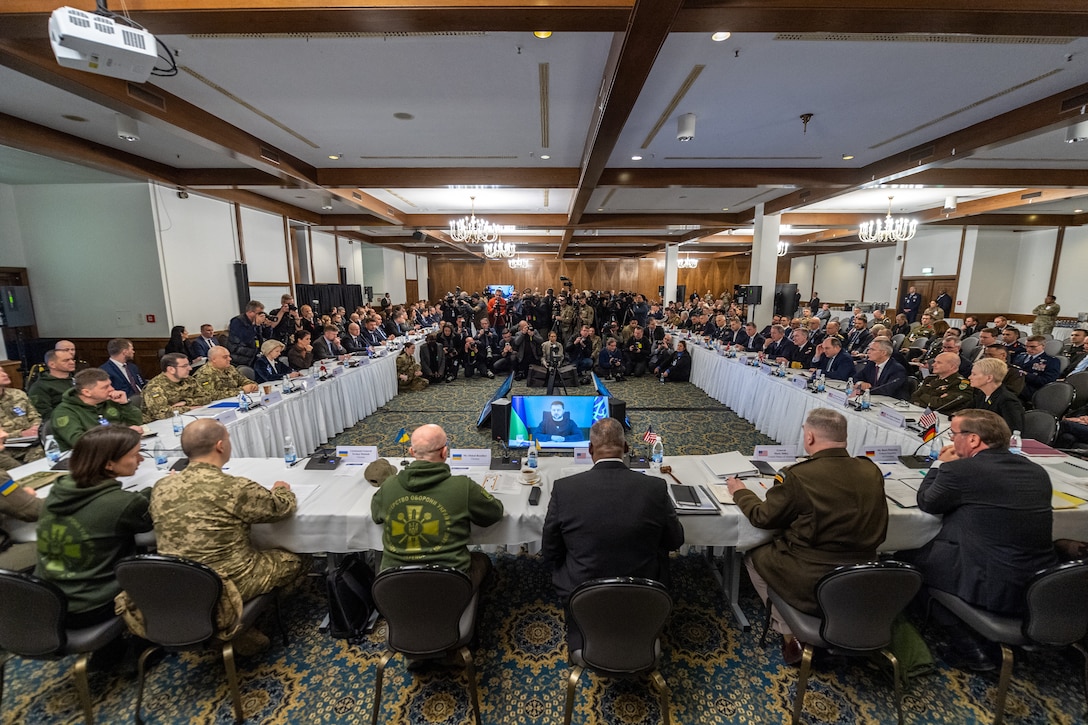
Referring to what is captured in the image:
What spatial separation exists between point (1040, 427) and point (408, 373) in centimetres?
787

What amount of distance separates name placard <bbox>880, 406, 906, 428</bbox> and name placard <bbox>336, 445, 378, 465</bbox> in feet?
13.6

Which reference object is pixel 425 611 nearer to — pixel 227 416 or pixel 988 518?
pixel 988 518

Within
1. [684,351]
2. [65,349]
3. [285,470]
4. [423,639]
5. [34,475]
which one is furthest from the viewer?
[684,351]

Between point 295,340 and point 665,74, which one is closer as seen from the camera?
point 665,74

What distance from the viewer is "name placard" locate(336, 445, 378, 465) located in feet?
9.90

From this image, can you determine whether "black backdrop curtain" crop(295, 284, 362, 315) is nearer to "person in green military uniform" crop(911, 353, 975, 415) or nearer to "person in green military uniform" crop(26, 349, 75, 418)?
"person in green military uniform" crop(26, 349, 75, 418)

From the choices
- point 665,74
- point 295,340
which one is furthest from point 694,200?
point 295,340

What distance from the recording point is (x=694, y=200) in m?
9.05

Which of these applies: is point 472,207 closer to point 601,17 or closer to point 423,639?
point 601,17

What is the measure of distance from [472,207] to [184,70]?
22.2 ft

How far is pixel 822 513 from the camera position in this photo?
195 cm

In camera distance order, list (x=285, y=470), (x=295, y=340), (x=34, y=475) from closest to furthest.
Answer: (x=34, y=475), (x=285, y=470), (x=295, y=340)

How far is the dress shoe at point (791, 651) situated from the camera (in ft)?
7.54

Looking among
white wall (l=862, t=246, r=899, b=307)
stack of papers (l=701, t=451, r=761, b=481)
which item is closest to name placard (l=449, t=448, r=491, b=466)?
stack of papers (l=701, t=451, r=761, b=481)
